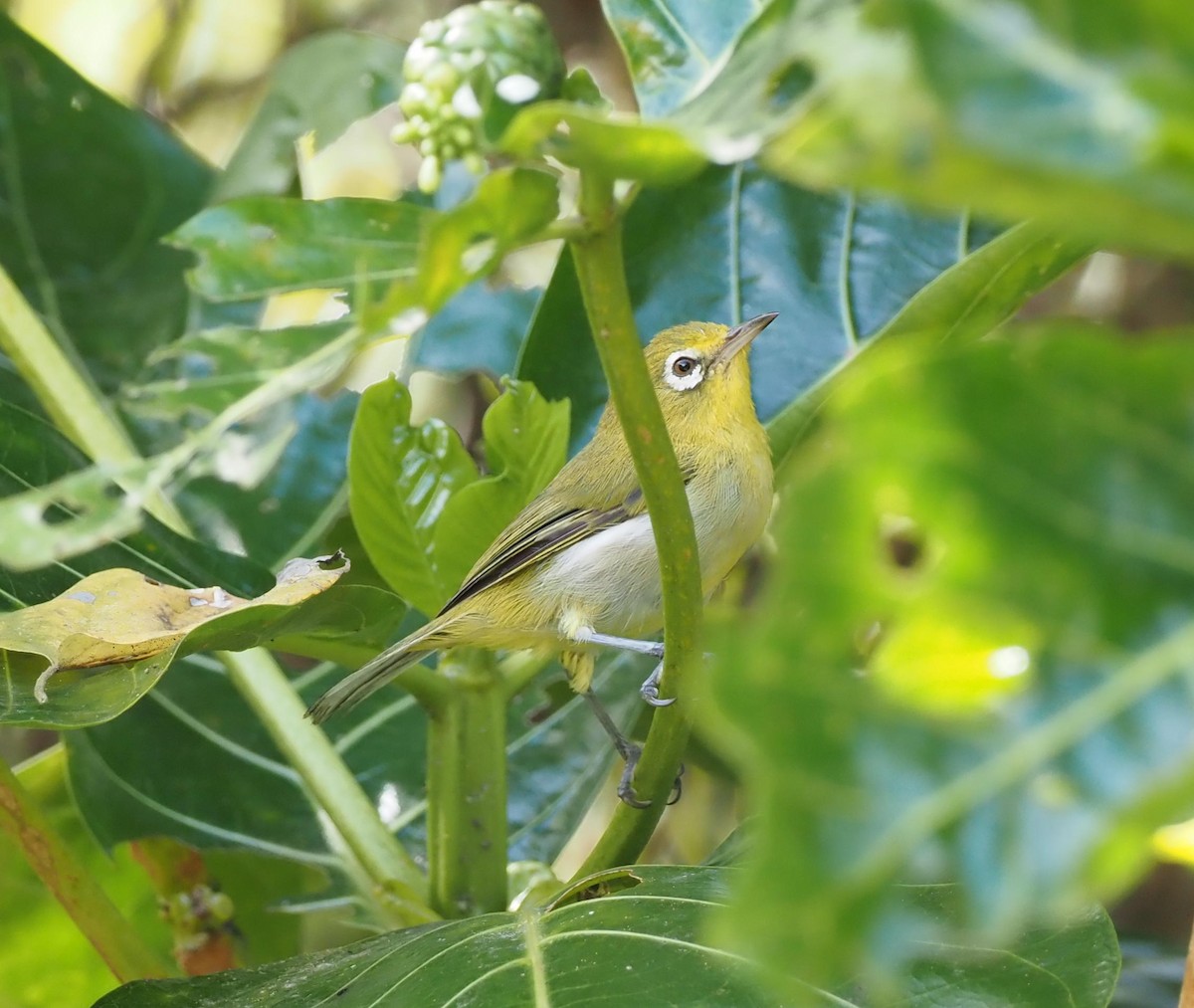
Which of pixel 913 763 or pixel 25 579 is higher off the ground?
pixel 913 763

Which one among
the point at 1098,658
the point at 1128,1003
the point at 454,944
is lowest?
the point at 1128,1003

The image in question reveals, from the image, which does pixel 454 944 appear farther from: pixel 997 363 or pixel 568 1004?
pixel 997 363

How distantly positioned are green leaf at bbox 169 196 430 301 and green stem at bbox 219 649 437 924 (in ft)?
3.76

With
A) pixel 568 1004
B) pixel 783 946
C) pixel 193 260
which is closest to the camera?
pixel 783 946

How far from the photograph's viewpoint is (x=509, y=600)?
2.96m

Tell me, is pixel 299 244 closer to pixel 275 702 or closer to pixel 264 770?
pixel 275 702

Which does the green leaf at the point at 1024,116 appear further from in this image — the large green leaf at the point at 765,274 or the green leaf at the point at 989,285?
the large green leaf at the point at 765,274

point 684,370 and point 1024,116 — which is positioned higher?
point 1024,116

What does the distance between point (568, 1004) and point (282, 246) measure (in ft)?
2.63

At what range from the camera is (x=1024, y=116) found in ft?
1.77

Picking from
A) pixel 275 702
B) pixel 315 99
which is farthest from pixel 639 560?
pixel 315 99

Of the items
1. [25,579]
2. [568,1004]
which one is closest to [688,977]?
[568,1004]

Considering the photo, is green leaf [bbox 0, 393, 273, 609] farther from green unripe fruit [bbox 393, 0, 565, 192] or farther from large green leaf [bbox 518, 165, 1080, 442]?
green unripe fruit [bbox 393, 0, 565, 192]

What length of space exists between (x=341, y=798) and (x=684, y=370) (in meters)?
1.49
